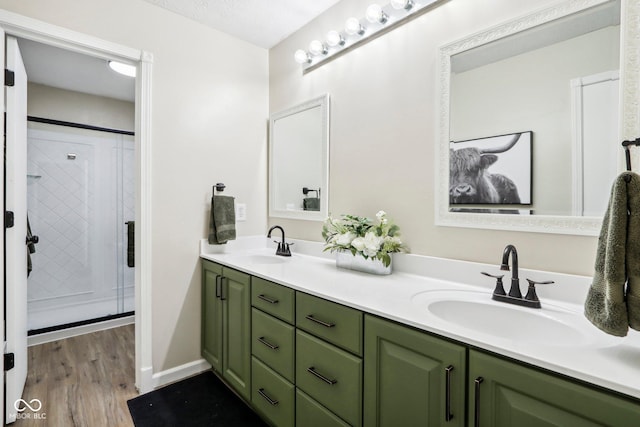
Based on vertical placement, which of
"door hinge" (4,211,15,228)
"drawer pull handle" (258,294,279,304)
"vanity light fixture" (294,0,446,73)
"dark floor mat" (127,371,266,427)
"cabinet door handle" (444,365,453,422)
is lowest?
"dark floor mat" (127,371,266,427)

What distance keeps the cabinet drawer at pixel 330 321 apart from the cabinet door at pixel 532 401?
1.32 feet

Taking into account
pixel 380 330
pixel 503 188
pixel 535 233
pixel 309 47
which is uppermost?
pixel 309 47

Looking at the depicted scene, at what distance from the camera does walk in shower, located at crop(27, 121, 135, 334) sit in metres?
2.79

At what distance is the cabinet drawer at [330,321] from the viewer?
1.16 meters

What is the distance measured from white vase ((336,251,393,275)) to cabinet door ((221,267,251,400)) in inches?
20.1

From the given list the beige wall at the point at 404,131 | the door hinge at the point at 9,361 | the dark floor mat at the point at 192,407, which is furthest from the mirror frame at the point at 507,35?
the door hinge at the point at 9,361

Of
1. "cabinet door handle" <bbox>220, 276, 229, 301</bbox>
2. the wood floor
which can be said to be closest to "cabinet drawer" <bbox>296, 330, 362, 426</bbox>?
"cabinet door handle" <bbox>220, 276, 229, 301</bbox>

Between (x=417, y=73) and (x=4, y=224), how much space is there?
2211mm

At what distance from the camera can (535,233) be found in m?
1.25

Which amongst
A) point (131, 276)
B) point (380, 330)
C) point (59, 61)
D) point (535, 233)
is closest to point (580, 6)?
point (535, 233)

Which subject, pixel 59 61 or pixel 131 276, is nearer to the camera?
pixel 59 61

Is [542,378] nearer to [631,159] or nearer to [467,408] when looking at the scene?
[467,408]

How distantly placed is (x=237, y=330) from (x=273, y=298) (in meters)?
0.45

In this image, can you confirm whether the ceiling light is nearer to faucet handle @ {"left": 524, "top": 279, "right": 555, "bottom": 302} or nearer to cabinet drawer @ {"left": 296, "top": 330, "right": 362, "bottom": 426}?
cabinet drawer @ {"left": 296, "top": 330, "right": 362, "bottom": 426}
